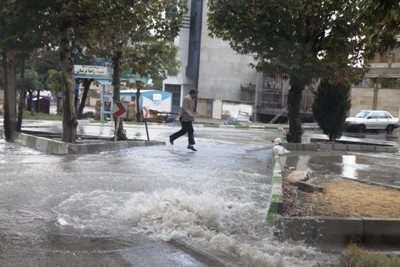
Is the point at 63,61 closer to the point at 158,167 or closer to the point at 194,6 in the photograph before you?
the point at 158,167

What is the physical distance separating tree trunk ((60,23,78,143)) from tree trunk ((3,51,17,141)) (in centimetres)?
356

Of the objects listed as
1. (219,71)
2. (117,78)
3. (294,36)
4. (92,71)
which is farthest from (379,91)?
(117,78)

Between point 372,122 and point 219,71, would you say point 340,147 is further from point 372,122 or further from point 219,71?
point 219,71

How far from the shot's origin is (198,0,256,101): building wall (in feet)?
177

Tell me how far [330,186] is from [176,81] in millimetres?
50756

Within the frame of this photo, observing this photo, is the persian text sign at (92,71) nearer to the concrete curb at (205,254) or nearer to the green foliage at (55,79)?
the green foliage at (55,79)

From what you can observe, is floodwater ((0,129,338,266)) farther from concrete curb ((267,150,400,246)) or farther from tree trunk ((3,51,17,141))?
tree trunk ((3,51,17,141))

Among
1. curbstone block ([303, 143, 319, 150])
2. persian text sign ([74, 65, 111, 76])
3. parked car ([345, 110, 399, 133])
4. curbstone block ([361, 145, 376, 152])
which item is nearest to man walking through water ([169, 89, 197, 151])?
curbstone block ([303, 143, 319, 150])

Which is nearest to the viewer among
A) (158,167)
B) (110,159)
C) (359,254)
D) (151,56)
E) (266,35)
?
(359,254)

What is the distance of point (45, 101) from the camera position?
Answer: 46969 mm

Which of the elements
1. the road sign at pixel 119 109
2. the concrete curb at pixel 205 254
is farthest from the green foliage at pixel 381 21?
the road sign at pixel 119 109

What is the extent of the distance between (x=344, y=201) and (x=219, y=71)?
47.6 metres

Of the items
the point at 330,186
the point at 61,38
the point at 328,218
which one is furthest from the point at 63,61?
the point at 328,218

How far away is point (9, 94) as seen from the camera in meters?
17.3
